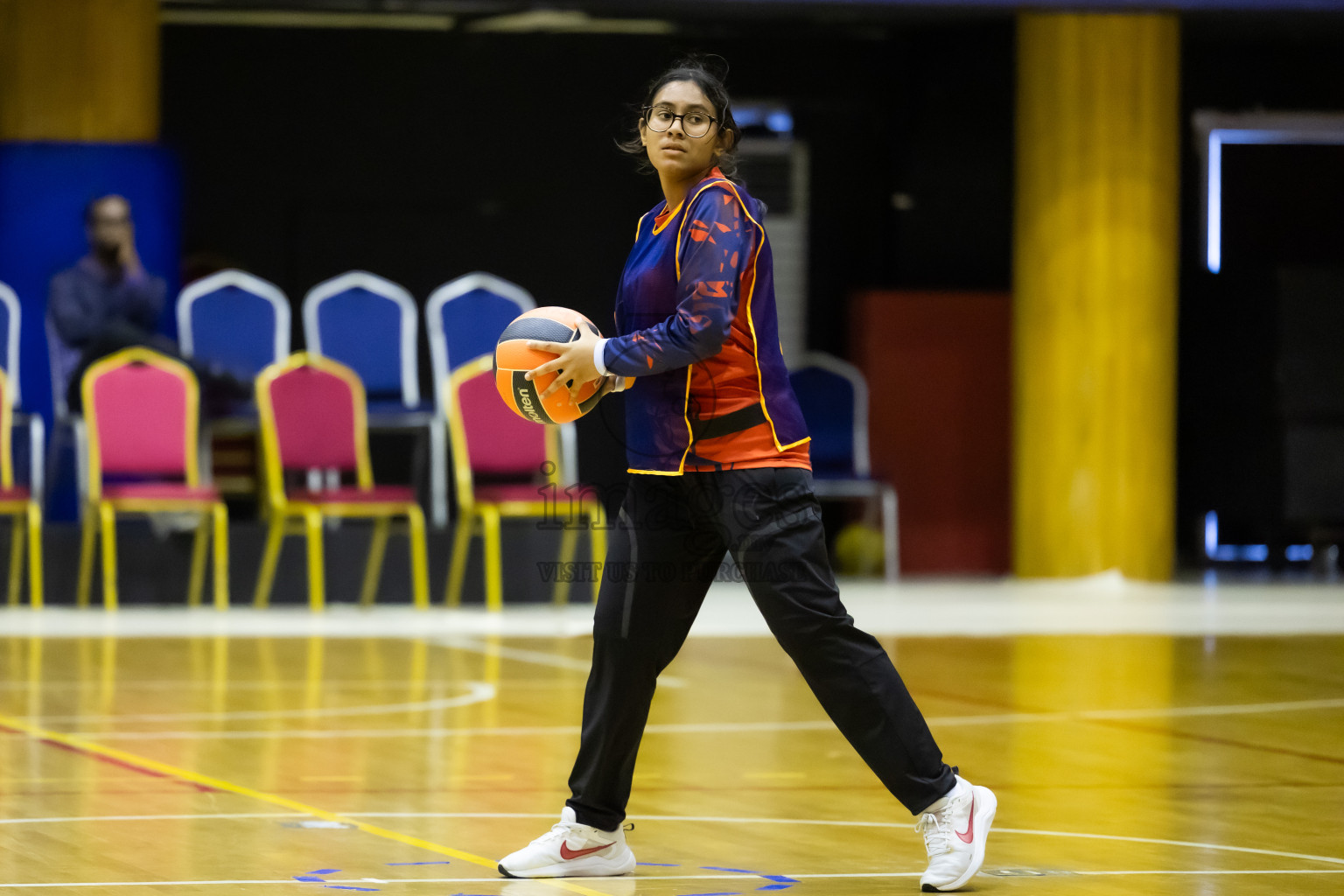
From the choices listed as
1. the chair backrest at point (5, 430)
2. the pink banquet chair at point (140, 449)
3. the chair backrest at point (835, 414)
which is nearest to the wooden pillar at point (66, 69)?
the chair backrest at point (5, 430)

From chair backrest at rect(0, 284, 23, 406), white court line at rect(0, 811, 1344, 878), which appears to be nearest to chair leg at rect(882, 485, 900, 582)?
chair backrest at rect(0, 284, 23, 406)

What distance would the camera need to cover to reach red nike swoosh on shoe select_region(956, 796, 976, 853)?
287cm

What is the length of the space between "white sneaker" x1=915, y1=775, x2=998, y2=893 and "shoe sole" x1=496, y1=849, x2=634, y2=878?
0.44 meters

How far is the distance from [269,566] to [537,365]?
565 centimetres

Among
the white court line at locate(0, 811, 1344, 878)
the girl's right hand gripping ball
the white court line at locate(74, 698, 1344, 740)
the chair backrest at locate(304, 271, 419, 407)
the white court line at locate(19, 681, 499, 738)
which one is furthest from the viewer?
the chair backrest at locate(304, 271, 419, 407)

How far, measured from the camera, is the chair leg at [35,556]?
26.4 ft

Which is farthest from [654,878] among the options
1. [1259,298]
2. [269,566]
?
[1259,298]

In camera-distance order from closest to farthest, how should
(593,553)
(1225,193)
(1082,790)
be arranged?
(1082,790), (593,553), (1225,193)

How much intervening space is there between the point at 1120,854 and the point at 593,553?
530cm

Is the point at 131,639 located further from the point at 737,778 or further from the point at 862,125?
the point at 862,125

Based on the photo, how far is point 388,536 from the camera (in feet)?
28.0

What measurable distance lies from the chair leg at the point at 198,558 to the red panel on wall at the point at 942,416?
12.7 ft

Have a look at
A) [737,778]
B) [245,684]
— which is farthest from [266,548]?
[737,778]

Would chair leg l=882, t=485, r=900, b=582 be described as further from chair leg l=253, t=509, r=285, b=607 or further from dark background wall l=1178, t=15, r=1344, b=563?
chair leg l=253, t=509, r=285, b=607
